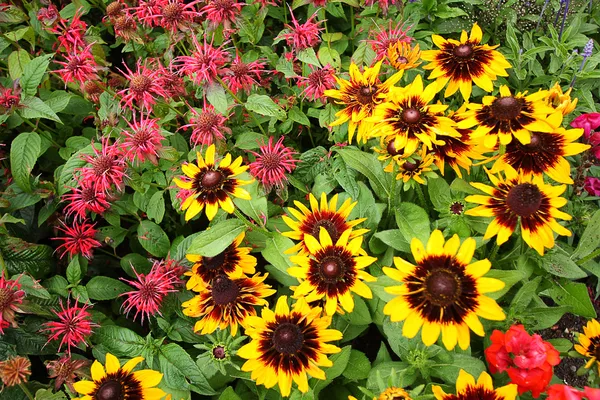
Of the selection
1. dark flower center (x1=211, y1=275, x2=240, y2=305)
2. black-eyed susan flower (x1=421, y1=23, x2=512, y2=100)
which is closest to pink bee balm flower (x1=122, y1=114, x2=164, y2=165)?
dark flower center (x1=211, y1=275, x2=240, y2=305)

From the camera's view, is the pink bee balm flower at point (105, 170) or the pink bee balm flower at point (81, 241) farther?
the pink bee balm flower at point (81, 241)

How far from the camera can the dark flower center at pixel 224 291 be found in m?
1.34

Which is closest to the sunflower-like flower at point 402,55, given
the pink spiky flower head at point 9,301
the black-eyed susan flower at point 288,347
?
the black-eyed susan flower at point 288,347

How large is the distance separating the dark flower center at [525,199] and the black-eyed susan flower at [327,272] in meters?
0.33

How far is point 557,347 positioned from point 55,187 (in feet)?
5.28

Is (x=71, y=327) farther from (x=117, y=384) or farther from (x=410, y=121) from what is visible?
(x=410, y=121)

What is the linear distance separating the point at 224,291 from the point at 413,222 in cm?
52

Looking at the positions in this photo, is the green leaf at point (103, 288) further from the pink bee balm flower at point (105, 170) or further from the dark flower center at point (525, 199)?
the dark flower center at point (525, 199)

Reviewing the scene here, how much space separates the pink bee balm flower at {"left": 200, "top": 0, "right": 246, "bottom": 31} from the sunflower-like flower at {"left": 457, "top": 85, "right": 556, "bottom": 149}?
2.59 feet

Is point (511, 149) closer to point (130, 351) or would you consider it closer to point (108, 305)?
point (130, 351)

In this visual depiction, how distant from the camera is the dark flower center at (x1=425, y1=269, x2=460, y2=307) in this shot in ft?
3.17

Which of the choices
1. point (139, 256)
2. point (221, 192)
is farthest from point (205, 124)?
point (139, 256)

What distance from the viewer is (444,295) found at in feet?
3.16

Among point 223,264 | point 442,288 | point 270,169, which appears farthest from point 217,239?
point 442,288
